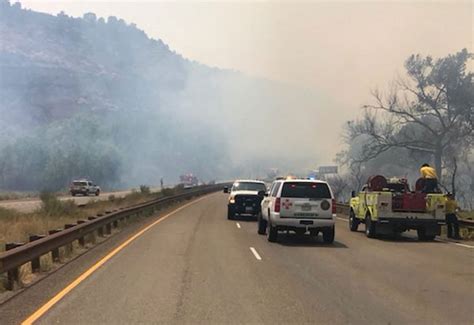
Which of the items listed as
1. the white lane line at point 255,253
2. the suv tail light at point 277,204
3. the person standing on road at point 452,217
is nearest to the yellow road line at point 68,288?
the white lane line at point 255,253

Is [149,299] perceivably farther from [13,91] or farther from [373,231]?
[13,91]

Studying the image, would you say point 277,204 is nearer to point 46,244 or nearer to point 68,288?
point 46,244

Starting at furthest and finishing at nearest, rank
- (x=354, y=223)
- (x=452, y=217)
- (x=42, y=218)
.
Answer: (x=42, y=218), (x=354, y=223), (x=452, y=217)

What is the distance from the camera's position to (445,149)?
4916 centimetres

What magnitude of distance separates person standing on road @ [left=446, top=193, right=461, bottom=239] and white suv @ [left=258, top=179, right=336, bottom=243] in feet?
13.3

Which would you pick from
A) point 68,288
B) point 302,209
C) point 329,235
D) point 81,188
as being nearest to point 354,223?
point 329,235

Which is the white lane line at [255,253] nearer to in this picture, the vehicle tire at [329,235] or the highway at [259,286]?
the highway at [259,286]

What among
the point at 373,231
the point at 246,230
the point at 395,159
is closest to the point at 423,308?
the point at 373,231

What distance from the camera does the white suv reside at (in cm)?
1708

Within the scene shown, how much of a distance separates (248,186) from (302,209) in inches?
443

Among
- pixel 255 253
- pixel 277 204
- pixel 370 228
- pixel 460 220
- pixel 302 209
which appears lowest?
pixel 255 253

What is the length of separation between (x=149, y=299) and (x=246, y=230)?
12.9 m

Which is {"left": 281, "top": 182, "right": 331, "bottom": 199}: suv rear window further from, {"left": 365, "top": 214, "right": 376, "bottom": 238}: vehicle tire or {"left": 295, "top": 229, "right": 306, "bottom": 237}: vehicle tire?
{"left": 365, "top": 214, "right": 376, "bottom": 238}: vehicle tire

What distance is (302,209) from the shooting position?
675 inches
